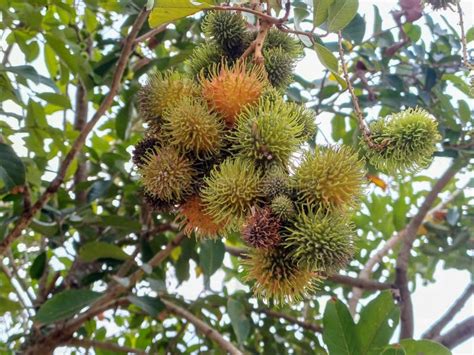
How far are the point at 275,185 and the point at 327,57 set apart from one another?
0.27 m

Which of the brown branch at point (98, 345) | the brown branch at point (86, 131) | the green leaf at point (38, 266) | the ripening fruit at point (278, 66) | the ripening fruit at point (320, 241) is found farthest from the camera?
the green leaf at point (38, 266)

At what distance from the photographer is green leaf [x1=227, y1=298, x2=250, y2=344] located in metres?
1.70

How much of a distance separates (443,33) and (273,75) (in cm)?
111

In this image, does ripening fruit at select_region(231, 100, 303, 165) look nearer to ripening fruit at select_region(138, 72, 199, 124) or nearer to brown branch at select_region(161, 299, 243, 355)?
ripening fruit at select_region(138, 72, 199, 124)

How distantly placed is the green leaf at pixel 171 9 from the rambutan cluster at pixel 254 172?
5.2 inches

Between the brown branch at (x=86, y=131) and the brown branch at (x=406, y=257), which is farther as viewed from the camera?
the brown branch at (x=406, y=257)

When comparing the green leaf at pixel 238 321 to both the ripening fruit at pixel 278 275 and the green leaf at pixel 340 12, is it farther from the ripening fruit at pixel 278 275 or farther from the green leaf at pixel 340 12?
the green leaf at pixel 340 12

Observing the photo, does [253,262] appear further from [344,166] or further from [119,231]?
[119,231]

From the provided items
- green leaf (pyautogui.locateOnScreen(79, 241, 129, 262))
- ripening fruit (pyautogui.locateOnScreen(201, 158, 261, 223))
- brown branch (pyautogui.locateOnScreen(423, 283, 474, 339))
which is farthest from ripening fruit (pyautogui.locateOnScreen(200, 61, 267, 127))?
brown branch (pyautogui.locateOnScreen(423, 283, 474, 339))

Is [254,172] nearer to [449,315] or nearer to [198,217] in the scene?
[198,217]

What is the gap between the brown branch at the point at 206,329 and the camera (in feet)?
5.35

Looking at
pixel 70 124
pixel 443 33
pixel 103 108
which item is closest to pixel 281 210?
pixel 103 108

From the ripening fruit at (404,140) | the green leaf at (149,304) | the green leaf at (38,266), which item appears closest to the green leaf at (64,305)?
the green leaf at (149,304)

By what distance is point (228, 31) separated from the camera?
4.25 feet
